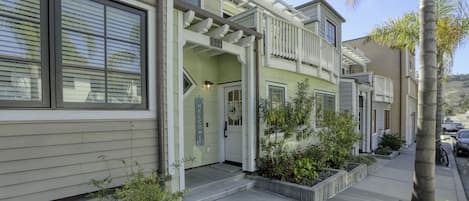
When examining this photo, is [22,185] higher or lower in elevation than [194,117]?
lower

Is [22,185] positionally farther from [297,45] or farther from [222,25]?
[297,45]

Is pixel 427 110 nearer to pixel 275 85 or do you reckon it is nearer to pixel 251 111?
pixel 251 111

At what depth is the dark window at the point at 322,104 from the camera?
293 inches

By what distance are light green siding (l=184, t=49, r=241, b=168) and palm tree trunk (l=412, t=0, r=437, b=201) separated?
376 centimetres

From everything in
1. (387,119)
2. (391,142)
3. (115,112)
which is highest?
(115,112)

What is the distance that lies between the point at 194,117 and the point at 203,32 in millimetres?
2332

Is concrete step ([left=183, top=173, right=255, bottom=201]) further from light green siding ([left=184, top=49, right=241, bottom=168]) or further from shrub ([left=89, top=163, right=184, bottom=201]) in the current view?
shrub ([left=89, top=163, right=184, bottom=201])

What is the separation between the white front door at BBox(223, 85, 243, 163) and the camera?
21.1 feet

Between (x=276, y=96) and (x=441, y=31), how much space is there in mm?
7060

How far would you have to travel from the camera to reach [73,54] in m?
3.05

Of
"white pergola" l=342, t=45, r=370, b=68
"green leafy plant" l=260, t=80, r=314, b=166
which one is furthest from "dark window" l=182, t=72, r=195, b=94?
"white pergola" l=342, t=45, r=370, b=68

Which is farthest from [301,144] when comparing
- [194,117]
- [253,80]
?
[194,117]

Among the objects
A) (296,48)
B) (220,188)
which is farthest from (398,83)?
(220,188)

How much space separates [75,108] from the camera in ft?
10.0
